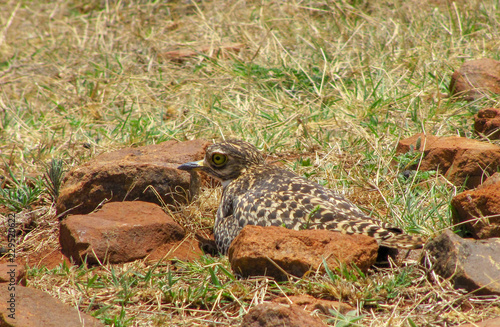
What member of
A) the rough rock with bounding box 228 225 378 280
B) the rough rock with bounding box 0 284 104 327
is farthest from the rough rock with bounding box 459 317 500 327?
the rough rock with bounding box 0 284 104 327

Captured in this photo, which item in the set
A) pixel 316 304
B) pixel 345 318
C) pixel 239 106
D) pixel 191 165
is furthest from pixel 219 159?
pixel 345 318

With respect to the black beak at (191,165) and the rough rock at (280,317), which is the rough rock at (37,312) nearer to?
the rough rock at (280,317)

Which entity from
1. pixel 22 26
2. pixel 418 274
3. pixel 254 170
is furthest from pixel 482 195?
pixel 22 26

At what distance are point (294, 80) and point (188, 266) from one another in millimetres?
3414

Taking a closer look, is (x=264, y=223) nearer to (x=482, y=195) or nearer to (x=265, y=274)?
(x=265, y=274)

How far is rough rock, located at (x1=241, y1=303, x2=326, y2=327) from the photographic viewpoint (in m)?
2.75

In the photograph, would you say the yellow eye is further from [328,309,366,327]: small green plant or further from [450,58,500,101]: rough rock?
[450,58,500,101]: rough rock

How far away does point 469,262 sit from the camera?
3.19 meters

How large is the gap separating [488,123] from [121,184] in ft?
10.8

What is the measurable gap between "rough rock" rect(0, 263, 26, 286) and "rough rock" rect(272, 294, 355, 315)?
158cm

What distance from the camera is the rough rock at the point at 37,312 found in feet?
9.81

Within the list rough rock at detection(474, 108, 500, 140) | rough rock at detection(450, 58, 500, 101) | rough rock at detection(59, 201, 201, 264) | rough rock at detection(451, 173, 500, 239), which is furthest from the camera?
rough rock at detection(450, 58, 500, 101)

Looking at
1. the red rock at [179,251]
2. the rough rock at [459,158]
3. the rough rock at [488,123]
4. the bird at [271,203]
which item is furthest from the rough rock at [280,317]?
the rough rock at [488,123]

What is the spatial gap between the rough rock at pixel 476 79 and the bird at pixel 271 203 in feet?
8.00
